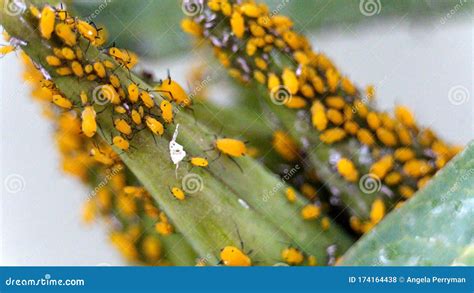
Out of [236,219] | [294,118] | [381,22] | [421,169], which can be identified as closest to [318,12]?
[381,22]

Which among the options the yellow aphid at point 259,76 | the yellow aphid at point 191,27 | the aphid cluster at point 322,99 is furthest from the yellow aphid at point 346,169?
the yellow aphid at point 191,27

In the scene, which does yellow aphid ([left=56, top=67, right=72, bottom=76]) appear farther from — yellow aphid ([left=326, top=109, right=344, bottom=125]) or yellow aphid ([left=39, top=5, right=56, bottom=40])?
yellow aphid ([left=326, top=109, right=344, bottom=125])

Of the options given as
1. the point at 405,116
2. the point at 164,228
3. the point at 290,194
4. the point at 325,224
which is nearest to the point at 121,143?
the point at 164,228

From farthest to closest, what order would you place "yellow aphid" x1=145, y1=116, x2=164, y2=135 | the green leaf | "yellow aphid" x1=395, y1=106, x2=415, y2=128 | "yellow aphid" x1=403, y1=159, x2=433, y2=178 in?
"yellow aphid" x1=395, y1=106, x2=415, y2=128
"yellow aphid" x1=403, y1=159, x2=433, y2=178
"yellow aphid" x1=145, y1=116, x2=164, y2=135
the green leaf

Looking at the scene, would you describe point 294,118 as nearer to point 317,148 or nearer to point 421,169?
point 317,148

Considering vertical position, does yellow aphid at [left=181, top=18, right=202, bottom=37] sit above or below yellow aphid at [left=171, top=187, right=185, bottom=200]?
above

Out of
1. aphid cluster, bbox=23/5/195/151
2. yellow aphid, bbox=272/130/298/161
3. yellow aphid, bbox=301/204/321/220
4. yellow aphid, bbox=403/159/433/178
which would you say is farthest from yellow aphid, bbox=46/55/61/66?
yellow aphid, bbox=403/159/433/178

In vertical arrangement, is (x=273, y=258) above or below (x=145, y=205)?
above

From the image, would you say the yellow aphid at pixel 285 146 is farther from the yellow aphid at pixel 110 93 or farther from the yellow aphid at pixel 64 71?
the yellow aphid at pixel 64 71
